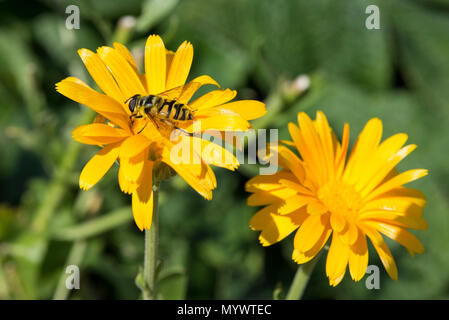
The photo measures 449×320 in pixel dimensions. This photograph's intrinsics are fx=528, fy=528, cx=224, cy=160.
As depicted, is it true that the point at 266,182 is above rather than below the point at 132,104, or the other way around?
below

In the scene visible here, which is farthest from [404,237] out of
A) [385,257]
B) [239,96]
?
[239,96]

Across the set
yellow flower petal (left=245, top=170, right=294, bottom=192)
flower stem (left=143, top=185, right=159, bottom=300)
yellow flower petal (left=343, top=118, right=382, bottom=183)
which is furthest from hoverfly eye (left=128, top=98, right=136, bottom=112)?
yellow flower petal (left=343, top=118, right=382, bottom=183)

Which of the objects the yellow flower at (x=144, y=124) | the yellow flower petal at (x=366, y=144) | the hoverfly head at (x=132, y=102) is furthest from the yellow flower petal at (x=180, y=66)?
the yellow flower petal at (x=366, y=144)

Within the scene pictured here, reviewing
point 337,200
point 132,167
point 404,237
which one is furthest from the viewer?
point 337,200

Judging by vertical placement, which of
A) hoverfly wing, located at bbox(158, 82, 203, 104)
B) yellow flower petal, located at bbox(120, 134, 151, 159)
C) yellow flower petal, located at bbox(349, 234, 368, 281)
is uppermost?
hoverfly wing, located at bbox(158, 82, 203, 104)

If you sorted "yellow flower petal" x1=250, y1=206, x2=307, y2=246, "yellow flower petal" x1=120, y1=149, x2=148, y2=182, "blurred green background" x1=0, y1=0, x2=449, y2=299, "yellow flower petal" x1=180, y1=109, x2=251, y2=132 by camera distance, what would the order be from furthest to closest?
→ 1. "blurred green background" x1=0, y1=0, x2=449, y2=299
2. "yellow flower petal" x1=250, y1=206, x2=307, y2=246
3. "yellow flower petal" x1=180, y1=109, x2=251, y2=132
4. "yellow flower petal" x1=120, y1=149, x2=148, y2=182

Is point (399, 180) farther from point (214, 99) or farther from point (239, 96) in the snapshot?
point (239, 96)

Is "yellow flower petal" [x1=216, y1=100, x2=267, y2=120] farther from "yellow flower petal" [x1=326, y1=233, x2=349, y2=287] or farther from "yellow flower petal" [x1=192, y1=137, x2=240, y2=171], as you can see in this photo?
"yellow flower petal" [x1=326, y1=233, x2=349, y2=287]
